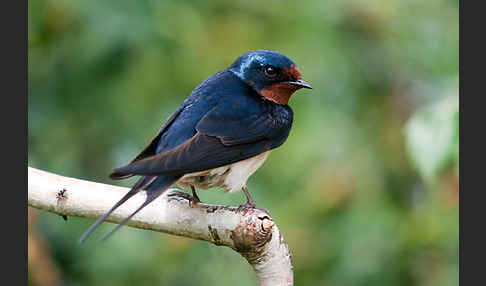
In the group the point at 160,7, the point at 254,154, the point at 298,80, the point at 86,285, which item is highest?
the point at 160,7

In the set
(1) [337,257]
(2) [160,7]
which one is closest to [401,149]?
(1) [337,257]

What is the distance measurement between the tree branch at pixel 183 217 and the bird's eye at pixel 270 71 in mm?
620

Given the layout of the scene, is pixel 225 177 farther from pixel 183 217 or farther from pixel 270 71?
pixel 270 71

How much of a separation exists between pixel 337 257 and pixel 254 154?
119 cm

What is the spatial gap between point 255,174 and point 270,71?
82 centimetres

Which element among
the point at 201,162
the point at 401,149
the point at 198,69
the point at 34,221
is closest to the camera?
the point at 201,162

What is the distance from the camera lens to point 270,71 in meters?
2.81

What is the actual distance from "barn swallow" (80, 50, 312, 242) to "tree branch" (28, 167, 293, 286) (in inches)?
5.2

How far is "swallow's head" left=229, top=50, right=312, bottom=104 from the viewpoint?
2779mm

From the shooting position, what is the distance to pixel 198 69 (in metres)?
Result: 3.54

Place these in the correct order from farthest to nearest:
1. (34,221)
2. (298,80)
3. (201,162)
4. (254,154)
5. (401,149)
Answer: (401,149) < (34,221) < (298,80) < (254,154) < (201,162)

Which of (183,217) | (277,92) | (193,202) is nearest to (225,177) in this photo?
(193,202)

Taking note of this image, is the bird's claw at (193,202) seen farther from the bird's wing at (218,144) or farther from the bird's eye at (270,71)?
the bird's eye at (270,71)

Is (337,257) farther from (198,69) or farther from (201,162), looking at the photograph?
(201,162)
